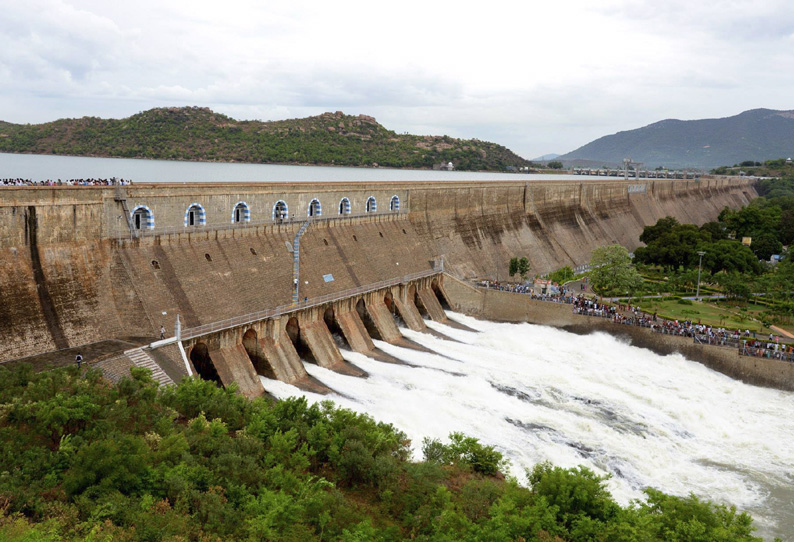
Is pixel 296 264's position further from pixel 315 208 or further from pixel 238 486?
pixel 238 486

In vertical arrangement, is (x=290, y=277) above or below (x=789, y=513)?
above

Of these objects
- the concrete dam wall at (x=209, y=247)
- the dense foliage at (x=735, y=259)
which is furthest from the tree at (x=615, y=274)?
the concrete dam wall at (x=209, y=247)

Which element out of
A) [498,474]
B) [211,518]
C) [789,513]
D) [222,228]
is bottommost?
[789,513]

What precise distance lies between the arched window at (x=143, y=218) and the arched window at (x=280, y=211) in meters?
9.15

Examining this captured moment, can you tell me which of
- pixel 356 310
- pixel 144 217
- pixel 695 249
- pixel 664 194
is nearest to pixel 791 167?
pixel 664 194

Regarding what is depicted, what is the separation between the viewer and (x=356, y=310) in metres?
39.9

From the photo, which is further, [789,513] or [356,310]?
[356,310]

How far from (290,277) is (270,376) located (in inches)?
315

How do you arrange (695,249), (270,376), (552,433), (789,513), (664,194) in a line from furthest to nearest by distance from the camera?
1. (664,194)
2. (695,249)
3. (270,376)
4. (552,433)
5. (789,513)

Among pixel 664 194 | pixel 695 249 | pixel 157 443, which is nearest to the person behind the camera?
pixel 157 443

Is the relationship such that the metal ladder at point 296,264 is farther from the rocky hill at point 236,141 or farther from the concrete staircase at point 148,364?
the rocky hill at point 236,141

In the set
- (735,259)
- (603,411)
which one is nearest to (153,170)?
(603,411)

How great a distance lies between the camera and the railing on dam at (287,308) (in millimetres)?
28977

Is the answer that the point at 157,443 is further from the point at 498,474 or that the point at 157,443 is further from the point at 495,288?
the point at 495,288
